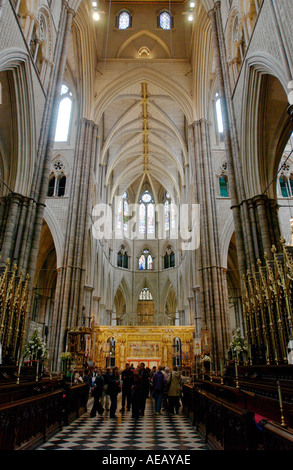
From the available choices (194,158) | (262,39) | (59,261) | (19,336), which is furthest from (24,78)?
(194,158)

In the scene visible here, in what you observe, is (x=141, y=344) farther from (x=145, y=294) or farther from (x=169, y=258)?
(x=169, y=258)

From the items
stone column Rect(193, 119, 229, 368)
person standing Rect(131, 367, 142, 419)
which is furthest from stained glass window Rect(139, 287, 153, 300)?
person standing Rect(131, 367, 142, 419)

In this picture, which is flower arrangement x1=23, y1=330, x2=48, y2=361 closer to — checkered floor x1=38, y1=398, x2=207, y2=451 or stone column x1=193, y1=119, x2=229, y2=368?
checkered floor x1=38, y1=398, x2=207, y2=451

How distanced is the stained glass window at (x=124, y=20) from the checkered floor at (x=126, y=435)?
2547cm

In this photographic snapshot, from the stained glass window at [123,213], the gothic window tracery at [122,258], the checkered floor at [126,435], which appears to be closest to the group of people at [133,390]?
the checkered floor at [126,435]

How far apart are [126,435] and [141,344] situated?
16.7m

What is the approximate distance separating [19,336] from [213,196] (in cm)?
1311

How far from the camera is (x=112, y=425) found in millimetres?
6891

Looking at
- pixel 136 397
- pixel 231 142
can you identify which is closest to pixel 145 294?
pixel 231 142

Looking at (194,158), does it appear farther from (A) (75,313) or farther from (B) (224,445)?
(B) (224,445)

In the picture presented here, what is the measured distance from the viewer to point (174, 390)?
8.85 metres

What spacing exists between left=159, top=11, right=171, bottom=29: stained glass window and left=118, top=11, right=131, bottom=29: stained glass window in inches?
93.4

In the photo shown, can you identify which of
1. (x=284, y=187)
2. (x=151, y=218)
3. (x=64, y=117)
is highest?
(x=151, y=218)

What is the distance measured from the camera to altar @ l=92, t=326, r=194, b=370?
21531 millimetres
